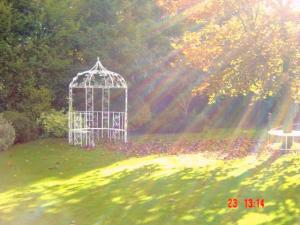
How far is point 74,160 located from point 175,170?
12.3ft

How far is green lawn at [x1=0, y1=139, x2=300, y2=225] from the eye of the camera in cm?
784

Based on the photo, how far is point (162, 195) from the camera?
9367 mm

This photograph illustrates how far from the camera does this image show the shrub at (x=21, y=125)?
17297 mm

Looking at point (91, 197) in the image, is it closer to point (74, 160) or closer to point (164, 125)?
point (74, 160)

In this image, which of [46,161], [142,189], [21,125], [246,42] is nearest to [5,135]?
[21,125]

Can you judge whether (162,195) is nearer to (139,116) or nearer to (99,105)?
(139,116)

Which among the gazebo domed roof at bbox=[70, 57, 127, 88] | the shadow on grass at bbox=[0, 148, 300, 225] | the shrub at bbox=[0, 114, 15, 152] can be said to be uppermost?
the gazebo domed roof at bbox=[70, 57, 127, 88]

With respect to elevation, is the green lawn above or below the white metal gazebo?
below

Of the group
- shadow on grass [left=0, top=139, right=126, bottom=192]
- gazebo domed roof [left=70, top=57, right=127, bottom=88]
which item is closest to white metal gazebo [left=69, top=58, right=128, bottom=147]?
gazebo domed roof [left=70, top=57, right=127, bottom=88]

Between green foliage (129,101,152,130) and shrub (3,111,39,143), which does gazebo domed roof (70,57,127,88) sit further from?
shrub (3,111,39,143)

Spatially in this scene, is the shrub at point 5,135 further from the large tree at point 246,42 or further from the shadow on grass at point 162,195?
the large tree at point 246,42
